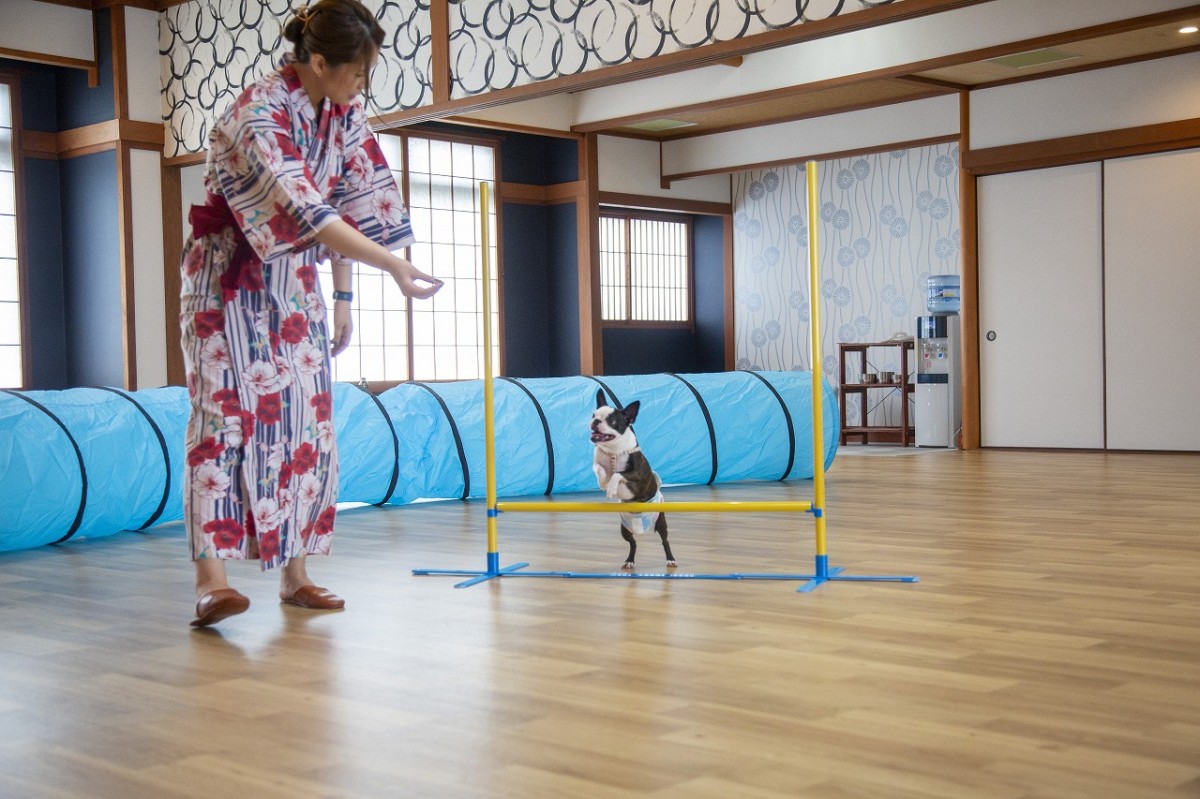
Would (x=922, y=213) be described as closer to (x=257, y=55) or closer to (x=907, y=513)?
(x=257, y=55)

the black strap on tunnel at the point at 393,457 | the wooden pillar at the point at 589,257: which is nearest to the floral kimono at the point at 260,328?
the black strap on tunnel at the point at 393,457

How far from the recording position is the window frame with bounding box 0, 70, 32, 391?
8.25 metres

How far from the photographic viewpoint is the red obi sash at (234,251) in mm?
2510

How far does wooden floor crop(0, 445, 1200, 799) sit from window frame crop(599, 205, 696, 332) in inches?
298

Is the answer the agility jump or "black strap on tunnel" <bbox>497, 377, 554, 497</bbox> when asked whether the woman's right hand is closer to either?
the agility jump

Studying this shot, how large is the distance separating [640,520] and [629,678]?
1.25m

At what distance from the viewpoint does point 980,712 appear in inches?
67.3

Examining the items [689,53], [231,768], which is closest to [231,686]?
[231,768]

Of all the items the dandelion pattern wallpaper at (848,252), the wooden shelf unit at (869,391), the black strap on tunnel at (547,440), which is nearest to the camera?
the black strap on tunnel at (547,440)

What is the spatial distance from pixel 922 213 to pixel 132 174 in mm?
5990

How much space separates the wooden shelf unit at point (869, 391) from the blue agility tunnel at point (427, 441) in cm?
319

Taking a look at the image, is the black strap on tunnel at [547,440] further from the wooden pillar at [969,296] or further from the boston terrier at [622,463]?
the wooden pillar at [969,296]

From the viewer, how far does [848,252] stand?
10820 mm

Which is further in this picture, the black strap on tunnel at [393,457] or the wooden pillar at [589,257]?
the wooden pillar at [589,257]
